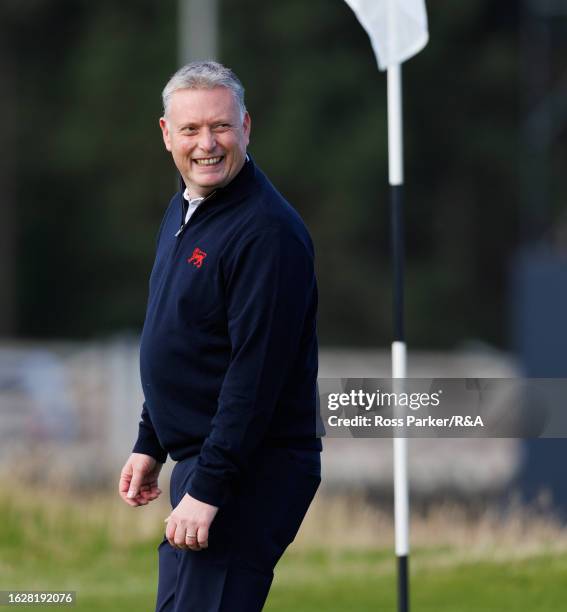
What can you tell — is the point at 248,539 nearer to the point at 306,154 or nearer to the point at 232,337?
the point at 232,337

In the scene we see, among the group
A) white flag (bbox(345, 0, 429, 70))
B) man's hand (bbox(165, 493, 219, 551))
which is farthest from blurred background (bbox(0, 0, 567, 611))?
man's hand (bbox(165, 493, 219, 551))

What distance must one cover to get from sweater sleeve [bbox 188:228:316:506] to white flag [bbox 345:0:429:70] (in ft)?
5.09

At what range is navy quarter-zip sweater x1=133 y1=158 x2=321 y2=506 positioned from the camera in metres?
3.82

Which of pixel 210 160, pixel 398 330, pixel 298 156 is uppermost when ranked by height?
pixel 298 156

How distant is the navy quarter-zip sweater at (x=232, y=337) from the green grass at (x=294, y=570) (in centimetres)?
304

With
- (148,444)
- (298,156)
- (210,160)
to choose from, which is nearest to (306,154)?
(298,156)

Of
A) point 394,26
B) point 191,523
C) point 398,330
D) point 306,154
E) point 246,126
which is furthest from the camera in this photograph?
point 306,154

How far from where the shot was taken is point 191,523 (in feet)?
12.6

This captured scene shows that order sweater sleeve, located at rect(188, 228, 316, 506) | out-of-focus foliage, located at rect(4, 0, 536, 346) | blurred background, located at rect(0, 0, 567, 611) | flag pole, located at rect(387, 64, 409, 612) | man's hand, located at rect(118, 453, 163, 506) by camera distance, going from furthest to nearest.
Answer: out-of-focus foliage, located at rect(4, 0, 536, 346)
blurred background, located at rect(0, 0, 567, 611)
flag pole, located at rect(387, 64, 409, 612)
man's hand, located at rect(118, 453, 163, 506)
sweater sleeve, located at rect(188, 228, 316, 506)

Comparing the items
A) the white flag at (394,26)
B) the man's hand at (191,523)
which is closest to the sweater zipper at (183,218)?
the man's hand at (191,523)

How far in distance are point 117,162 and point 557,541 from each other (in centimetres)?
2788

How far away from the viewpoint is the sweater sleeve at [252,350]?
381 cm

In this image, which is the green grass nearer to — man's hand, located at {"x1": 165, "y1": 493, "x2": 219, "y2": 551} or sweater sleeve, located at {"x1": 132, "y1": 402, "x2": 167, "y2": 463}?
sweater sleeve, located at {"x1": 132, "y1": 402, "x2": 167, "y2": 463}

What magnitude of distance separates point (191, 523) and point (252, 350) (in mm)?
443
